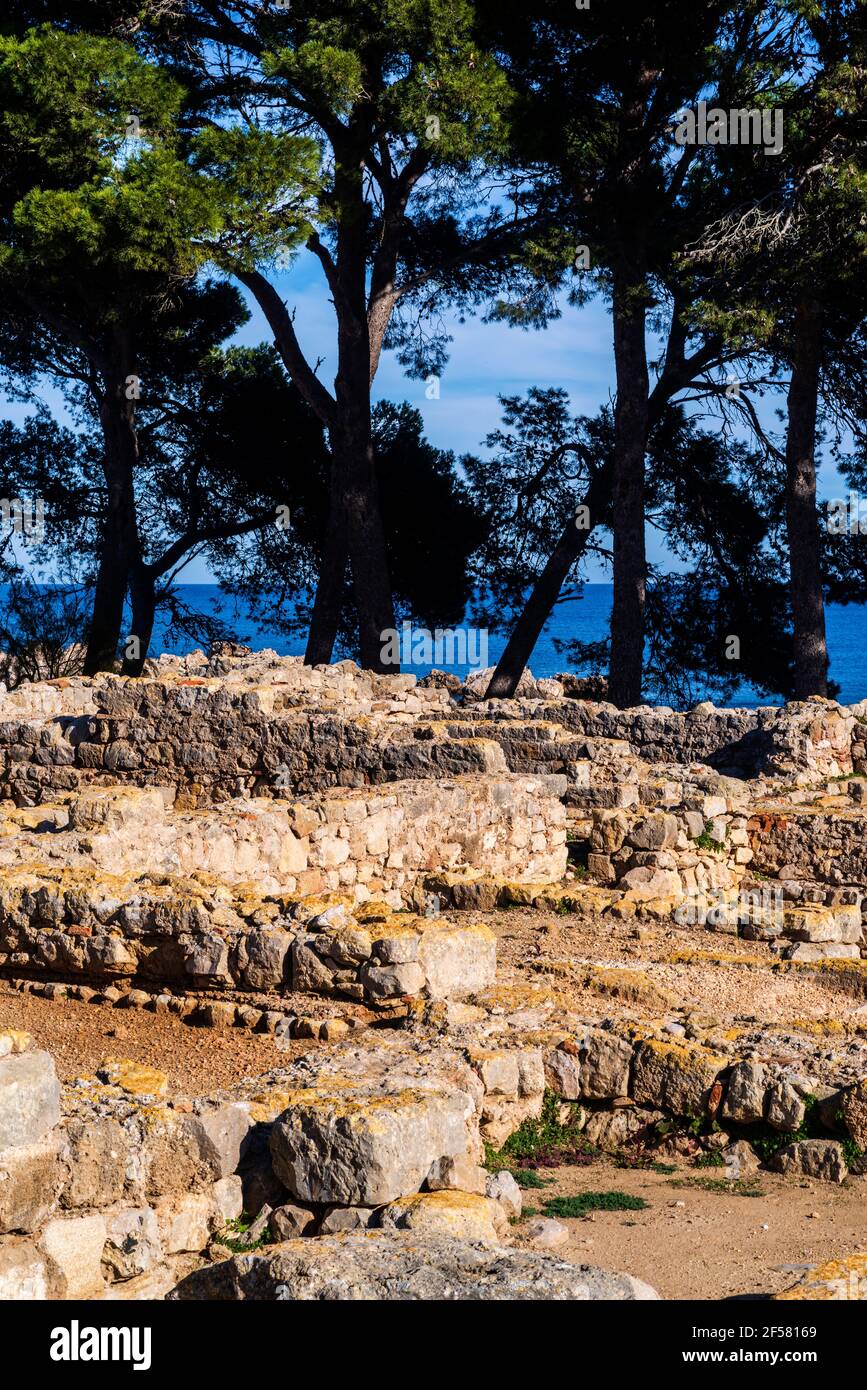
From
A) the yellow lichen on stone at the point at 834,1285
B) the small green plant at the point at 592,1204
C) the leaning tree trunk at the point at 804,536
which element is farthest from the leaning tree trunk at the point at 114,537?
the yellow lichen on stone at the point at 834,1285

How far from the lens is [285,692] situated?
48.3 ft

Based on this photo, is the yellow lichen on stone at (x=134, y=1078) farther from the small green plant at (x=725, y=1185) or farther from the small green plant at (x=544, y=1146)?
the small green plant at (x=725, y=1185)

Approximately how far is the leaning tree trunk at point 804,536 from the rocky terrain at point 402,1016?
319 inches

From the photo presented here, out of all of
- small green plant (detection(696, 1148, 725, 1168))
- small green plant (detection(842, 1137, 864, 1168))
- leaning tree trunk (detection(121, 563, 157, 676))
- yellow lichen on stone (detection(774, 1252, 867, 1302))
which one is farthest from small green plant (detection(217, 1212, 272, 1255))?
leaning tree trunk (detection(121, 563, 157, 676))

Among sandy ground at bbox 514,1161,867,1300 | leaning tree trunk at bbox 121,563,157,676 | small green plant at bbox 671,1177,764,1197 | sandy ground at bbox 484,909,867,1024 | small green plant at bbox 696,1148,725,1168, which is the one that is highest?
leaning tree trunk at bbox 121,563,157,676

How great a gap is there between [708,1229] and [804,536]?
1695cm

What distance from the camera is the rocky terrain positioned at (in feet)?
15.7

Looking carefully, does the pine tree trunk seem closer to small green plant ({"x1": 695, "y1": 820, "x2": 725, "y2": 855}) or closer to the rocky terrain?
the rocky terrain

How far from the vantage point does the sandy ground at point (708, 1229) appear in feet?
16.4

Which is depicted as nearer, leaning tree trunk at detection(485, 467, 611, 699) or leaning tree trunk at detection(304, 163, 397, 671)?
leaning tree trunk at detection(304, 163, 397, 671)

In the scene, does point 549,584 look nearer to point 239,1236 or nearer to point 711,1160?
point 711,1160

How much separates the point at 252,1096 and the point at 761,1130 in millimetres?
2228

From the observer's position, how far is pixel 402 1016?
22.4 feet

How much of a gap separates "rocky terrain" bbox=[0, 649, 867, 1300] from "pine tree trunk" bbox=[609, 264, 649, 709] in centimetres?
841
